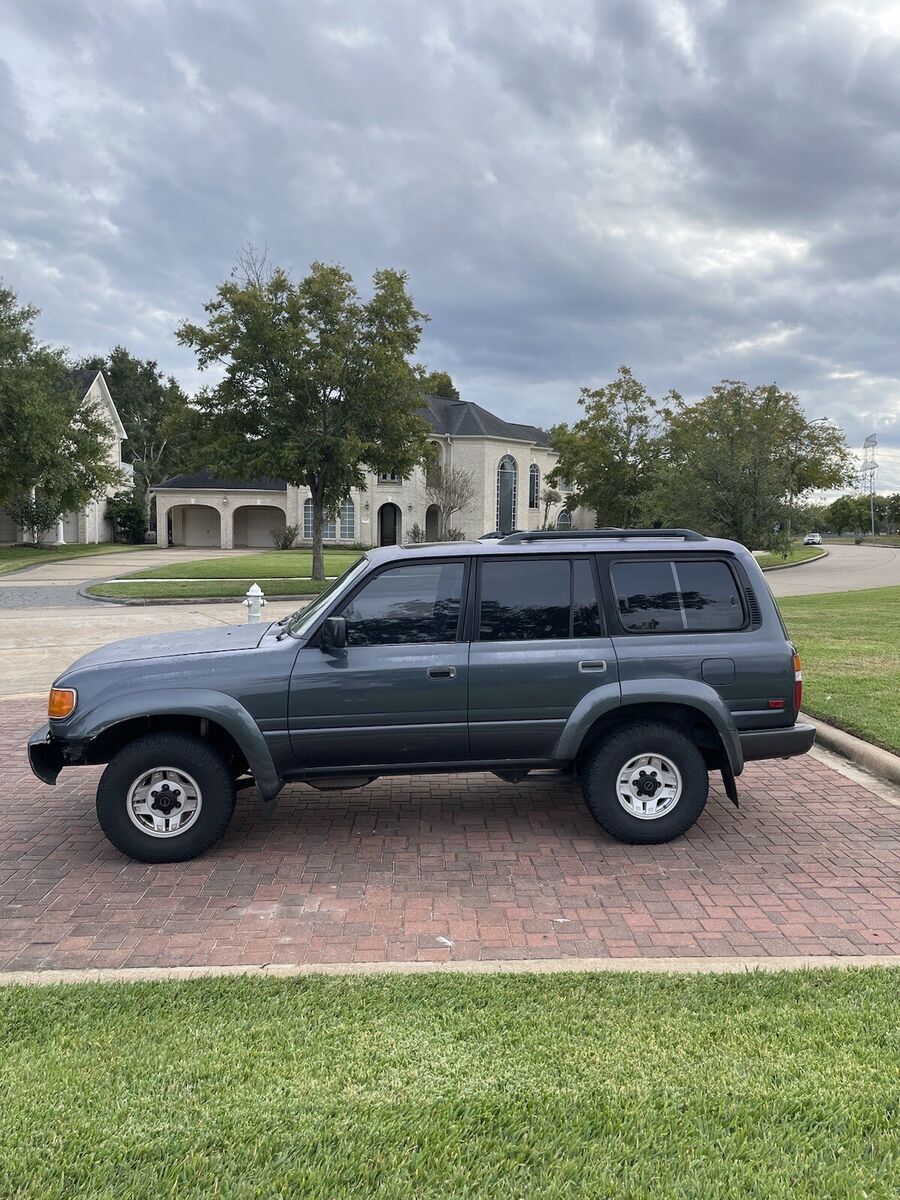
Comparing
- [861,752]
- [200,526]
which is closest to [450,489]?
[200,526]

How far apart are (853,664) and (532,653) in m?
7.21

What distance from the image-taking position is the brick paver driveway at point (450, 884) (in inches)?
148

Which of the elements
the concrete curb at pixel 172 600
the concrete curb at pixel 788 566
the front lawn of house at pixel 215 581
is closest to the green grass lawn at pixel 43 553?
Answer: the front lawn of house at pixel 215 581

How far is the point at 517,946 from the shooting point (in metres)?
3.73

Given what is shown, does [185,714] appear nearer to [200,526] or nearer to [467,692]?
[467,692]

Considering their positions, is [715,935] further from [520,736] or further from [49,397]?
[49,397]

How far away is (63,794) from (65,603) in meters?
16.5

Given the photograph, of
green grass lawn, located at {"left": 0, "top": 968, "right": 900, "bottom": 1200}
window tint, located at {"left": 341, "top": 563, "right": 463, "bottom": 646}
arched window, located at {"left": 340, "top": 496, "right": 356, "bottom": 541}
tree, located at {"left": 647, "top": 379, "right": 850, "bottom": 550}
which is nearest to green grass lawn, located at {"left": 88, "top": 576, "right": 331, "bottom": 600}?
tree, located at {"left": 647, "top": 379, "right": 850, "bottom": 550}

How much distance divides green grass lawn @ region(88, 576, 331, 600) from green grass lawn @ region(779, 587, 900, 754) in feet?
43.3

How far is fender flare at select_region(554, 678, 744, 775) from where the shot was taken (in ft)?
15.8

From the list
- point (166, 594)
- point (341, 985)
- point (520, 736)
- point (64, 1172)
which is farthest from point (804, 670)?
point (166, 594)

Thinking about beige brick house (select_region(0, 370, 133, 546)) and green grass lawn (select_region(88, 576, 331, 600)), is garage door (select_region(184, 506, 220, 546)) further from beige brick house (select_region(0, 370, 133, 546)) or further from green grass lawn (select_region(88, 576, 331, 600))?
green grass lawn (select_region(88, 576, 331, 600))

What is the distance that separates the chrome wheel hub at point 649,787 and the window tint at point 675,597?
0.81 metres

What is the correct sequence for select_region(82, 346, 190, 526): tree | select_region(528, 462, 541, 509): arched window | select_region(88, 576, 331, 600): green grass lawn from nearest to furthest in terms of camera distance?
1. select_region(88, 576, 331, 600): green grass lawn
2. select_region(528, 462, 541, 509): arched window
3. select_region(82, 346, 190, 526): tree
